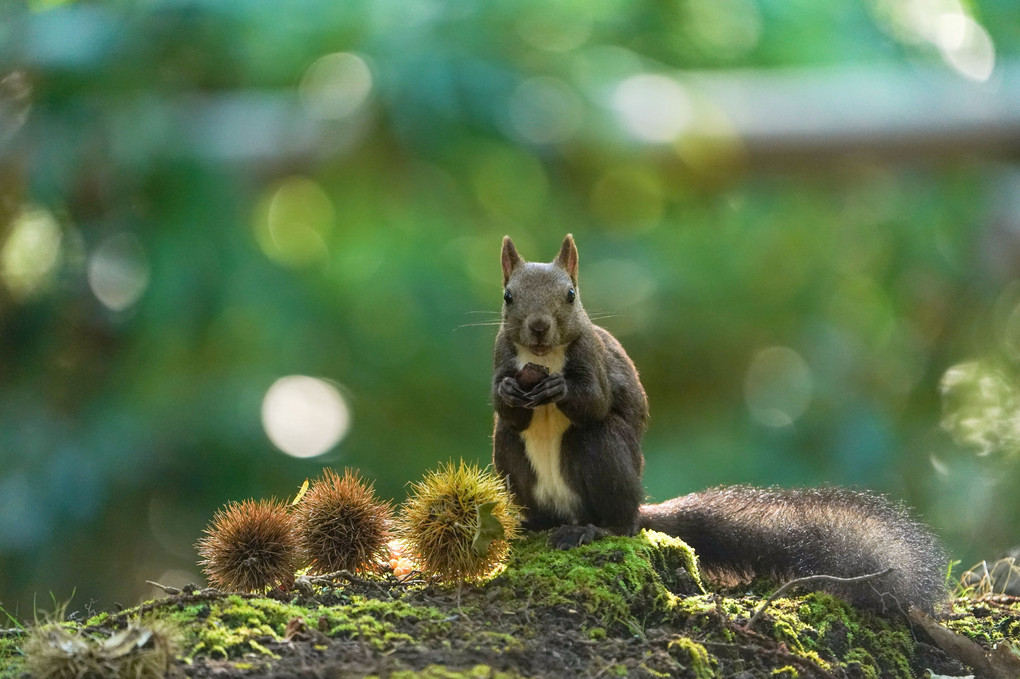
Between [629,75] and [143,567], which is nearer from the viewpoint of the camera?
[629,75]

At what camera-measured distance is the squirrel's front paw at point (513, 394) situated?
9.06 feet

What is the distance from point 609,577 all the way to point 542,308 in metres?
0.72

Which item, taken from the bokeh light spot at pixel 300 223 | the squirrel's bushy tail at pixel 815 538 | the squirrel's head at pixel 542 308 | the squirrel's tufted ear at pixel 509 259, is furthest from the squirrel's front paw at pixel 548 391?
the bokeh light spot at pixel 300 223

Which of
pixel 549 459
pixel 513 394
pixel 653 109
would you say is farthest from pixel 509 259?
pixel 653 109

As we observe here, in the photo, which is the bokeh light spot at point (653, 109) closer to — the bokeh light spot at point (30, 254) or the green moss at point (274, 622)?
the bokeh light spot at point (30, 254)

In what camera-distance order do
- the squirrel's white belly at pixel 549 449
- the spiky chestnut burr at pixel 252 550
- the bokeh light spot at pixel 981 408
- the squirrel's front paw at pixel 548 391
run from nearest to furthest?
the spiky chestnut burr at pixel 252 550
the squirrel's front paw at pixel 548 391
the squirrel's white belly at pixel 549 449
the bokeh light spot at pixel 981 408

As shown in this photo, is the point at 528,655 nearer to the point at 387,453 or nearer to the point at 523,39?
the point at 523,39

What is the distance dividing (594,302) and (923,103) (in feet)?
7.19

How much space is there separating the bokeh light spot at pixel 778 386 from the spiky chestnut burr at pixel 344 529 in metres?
4.61

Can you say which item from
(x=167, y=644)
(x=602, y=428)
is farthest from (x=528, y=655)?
(x=602, y=428)

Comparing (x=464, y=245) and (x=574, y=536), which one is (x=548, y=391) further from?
(x=464, y=245)

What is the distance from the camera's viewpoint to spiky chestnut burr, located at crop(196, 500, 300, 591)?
251 centimetres

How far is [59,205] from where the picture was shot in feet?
17.3

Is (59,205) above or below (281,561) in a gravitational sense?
above
